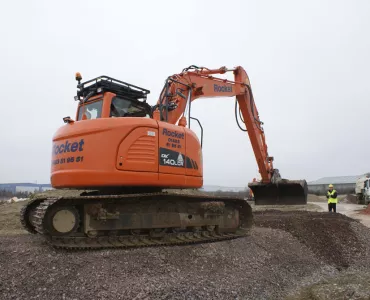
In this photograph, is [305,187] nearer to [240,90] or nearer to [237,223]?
[240,90]

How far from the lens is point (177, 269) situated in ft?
19.1

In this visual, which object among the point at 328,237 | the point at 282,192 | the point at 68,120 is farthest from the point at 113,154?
the point at 282,192

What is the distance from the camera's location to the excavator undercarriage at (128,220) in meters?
6.20

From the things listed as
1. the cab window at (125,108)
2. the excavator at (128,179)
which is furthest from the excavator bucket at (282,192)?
the cab window at (125,108)

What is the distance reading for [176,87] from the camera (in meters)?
8.77

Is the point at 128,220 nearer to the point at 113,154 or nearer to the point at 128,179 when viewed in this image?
the point at 128,179

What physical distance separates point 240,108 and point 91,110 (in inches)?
234

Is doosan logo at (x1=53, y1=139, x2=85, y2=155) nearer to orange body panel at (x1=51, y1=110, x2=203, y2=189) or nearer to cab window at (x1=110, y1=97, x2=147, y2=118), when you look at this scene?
orange body panel at (x1=51, y1=110, x2=203, y2=189)

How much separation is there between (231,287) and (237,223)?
3.00 metres

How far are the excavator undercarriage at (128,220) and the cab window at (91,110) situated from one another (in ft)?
5.72

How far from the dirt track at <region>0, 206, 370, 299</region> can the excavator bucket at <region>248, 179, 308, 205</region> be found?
21.3ft

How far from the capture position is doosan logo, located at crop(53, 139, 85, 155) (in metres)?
6.50

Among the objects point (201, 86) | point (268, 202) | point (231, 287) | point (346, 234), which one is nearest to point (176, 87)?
point (201, 86)

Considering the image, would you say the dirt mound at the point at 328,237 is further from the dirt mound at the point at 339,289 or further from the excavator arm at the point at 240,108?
the excavator arm at the point at 240,108
